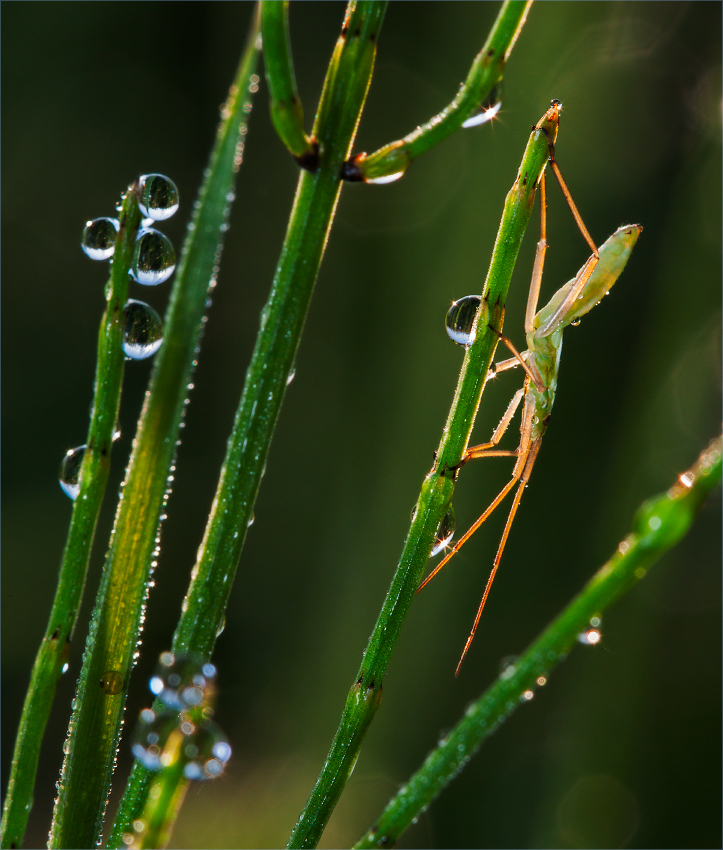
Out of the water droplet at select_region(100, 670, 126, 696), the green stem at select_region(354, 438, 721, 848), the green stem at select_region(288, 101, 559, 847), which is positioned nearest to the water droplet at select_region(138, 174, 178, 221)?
the green stem at select_region(288, 101, 559, 847)

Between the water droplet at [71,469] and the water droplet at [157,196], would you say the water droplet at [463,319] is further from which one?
the water droplet at [71,469]

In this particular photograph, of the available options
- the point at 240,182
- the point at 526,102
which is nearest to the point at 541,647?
the point at 526,102

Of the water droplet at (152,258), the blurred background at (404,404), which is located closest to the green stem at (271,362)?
the water droplet at (152,258)

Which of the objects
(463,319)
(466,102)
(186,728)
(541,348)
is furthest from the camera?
(541,348)

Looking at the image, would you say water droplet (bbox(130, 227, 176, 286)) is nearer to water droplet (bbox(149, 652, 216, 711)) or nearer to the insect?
water droplet (bbox(149, 652, 216, 711))

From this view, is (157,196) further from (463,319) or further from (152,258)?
(463,319)

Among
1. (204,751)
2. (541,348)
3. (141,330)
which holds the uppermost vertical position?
(541,348)

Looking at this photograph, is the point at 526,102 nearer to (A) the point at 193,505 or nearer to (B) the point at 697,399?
(B) the point at 697,399

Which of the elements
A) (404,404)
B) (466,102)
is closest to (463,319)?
(466,102)
